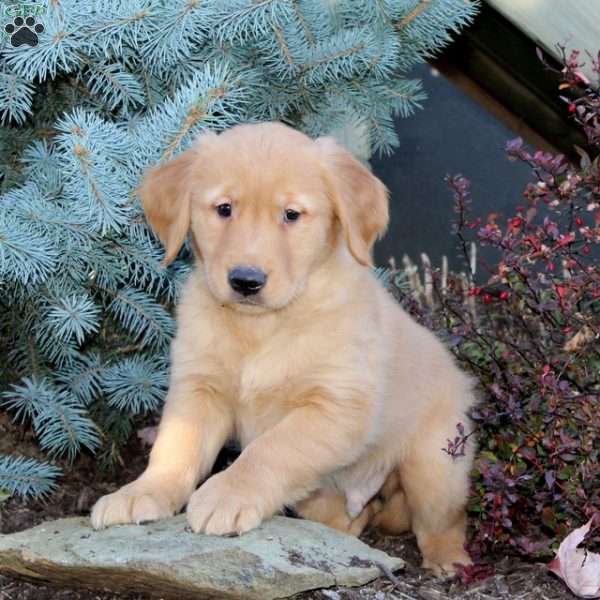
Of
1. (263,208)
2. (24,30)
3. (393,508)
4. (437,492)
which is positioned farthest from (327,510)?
(24,30)

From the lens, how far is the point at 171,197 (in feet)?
11.6

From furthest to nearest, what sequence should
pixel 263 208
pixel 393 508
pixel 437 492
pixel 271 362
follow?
pixel 393 508 < pixel 437 492 < pixel 271 362 < pixel 263 208

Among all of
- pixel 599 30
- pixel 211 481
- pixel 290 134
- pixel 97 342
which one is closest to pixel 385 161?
pixel 599 30

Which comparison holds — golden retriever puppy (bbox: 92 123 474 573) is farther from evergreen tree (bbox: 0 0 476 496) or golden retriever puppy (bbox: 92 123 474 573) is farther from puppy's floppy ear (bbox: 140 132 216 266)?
evergreen tree (bbox: 0 0 476 496)

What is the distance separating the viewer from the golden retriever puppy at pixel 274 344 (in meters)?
3.25

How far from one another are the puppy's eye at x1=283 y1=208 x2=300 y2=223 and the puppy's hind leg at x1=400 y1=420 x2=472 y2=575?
3.27 feet

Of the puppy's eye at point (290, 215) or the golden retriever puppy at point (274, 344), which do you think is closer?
the golden retriever puppy at point (274, 344)

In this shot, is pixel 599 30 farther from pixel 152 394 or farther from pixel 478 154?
pixel 152 394

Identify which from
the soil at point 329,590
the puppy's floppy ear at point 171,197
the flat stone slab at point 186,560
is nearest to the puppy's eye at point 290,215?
the puppy's floppy ear at point 171,197

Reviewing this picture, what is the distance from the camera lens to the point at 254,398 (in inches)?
138

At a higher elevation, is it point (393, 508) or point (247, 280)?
point (247, 280)

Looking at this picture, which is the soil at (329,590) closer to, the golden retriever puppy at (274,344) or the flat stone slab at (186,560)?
the flat stone slab at (186,560)

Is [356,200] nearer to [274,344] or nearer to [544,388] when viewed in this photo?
[274,344]

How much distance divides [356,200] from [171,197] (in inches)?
24.1
